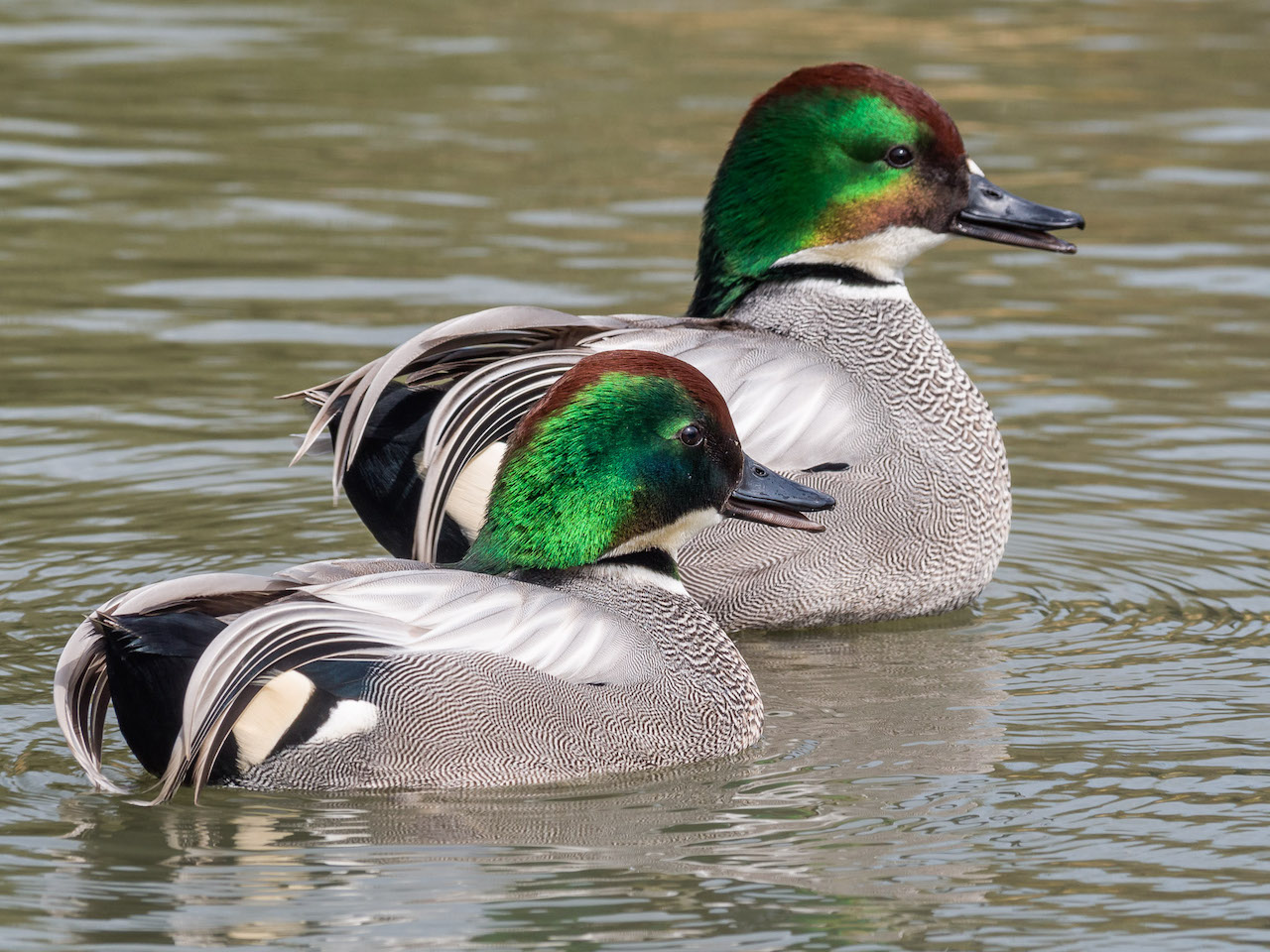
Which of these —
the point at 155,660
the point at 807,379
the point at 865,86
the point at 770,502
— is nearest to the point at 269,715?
the point at 155,660

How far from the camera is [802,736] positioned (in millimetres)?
6617

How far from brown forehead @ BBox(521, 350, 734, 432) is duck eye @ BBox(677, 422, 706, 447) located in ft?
0.22

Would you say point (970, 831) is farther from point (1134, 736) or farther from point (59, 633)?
point (59, 633)

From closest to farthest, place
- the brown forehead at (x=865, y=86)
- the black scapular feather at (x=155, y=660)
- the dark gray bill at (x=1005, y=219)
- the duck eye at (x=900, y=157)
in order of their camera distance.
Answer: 1. the black scapular feather at (x=155, y=660)
2. the brown forehead at (x=865, y=86)
3. the duck eye at (x=900, y=157)
4. the dark gray bill at (x=1005, y=219)

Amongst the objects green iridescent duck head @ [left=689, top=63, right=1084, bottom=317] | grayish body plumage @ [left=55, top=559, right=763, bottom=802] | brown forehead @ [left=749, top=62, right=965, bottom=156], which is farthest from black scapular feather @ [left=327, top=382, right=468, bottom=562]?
brown forehead @ [left=749, top=62, right=965, bottom=156]

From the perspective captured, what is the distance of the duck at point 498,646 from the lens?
18.2 ft

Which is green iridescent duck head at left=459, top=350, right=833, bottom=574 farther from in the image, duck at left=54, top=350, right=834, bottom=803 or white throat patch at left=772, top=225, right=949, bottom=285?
white throat patch at left=772, top=225, right=949, bottom=285

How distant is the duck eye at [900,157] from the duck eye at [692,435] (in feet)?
7.05

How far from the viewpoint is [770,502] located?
21.9 feet

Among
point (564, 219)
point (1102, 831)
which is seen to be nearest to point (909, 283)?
point (564, 219)

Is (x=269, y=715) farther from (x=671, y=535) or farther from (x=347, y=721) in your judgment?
(x=671, y=535)

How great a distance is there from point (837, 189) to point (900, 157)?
257 mm

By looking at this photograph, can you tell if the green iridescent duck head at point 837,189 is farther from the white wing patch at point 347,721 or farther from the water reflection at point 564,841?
the white wing patch at point 347,721

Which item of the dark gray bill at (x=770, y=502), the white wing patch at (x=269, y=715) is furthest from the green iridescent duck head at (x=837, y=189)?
the white wing patch at (x=269, y=715)
